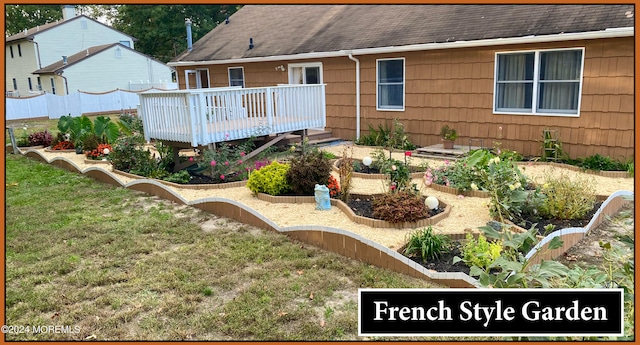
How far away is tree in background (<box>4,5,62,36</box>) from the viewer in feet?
139

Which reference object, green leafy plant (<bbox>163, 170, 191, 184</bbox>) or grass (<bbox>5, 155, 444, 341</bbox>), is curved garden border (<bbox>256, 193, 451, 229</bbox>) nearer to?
grass (<bbox>5, 155, 444, 341</bbox>)

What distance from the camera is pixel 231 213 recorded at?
614 centimetres

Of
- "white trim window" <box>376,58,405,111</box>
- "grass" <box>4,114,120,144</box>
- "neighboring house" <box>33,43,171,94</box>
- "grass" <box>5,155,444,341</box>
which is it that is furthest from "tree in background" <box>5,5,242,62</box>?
"grass" <box>5,155,444,341</box>

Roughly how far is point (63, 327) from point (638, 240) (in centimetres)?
395

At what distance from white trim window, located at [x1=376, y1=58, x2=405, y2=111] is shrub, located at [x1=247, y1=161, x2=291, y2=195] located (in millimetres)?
5072

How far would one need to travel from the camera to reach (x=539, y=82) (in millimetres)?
8781

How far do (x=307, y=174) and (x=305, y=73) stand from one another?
695 centimetres

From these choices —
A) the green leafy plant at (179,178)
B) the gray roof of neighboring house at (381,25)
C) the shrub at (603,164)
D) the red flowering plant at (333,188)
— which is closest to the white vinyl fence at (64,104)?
the gray roof of neighboring house at (381,25)

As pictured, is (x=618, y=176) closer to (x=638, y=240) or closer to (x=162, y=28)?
(x=638, y=240)

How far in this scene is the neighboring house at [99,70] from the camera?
91.2 feet

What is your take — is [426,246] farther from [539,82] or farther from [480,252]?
[539,82]

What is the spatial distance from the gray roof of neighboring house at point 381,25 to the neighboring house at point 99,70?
15.0m

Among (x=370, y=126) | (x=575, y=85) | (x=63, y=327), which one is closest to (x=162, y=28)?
(x=370, y=126)

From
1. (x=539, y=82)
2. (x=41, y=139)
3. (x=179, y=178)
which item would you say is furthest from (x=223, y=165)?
(x=41, y=139)
